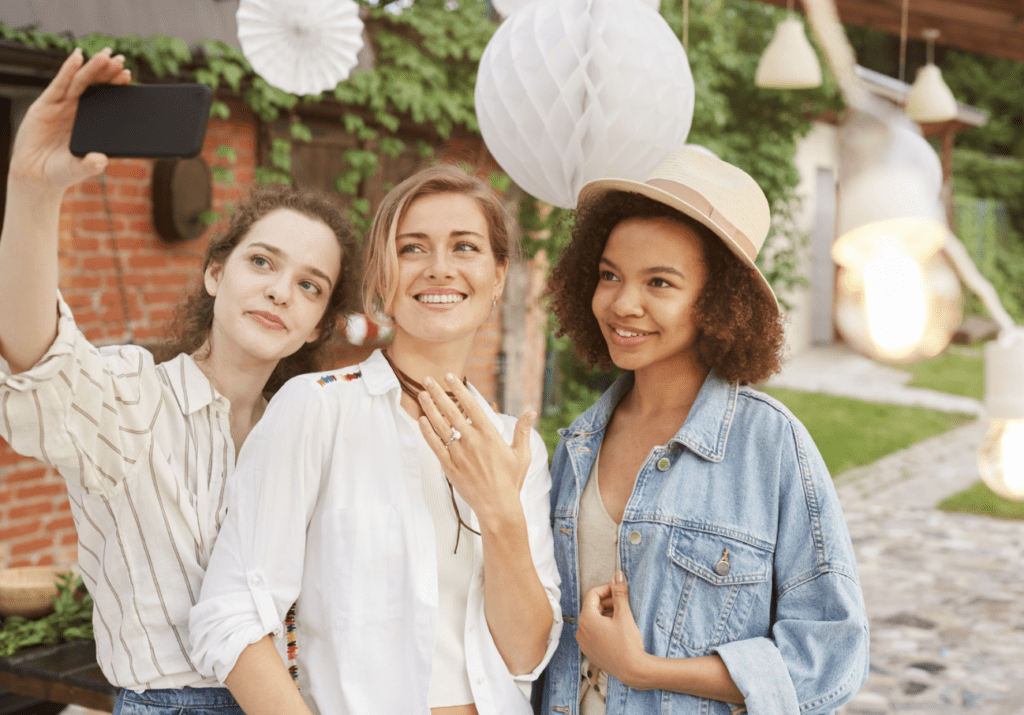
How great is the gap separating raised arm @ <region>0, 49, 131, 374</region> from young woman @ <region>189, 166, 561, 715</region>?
0.40 meters

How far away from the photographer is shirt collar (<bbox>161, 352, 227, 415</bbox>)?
168 cm

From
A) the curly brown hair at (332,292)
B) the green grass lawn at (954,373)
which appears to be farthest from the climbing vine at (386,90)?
the green grass lawn at (954,373)

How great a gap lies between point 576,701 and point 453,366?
74 cm

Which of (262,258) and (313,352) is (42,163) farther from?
(313,352)

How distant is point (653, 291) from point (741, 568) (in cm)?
57

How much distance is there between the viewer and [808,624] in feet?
5.14

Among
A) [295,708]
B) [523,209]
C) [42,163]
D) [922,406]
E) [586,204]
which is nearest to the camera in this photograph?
[42,163]

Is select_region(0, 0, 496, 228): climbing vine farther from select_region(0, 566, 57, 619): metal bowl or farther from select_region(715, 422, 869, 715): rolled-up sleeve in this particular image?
select_region(715, 422, 869, 715): rolled-up sleeve

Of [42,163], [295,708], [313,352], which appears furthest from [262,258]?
[295,708]

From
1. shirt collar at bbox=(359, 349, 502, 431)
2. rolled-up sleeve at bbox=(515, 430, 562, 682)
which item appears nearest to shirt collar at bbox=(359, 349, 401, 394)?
shirt collar at bbox=(359, 349, 502, 431)

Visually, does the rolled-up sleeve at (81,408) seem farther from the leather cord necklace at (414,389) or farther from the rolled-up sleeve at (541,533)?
the rolled-up sleeve at (541,533)

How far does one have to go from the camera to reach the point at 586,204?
2.03 meters

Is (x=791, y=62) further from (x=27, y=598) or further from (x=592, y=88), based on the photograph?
(x=27, y=598)

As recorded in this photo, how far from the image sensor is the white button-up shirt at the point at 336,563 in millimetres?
1461
